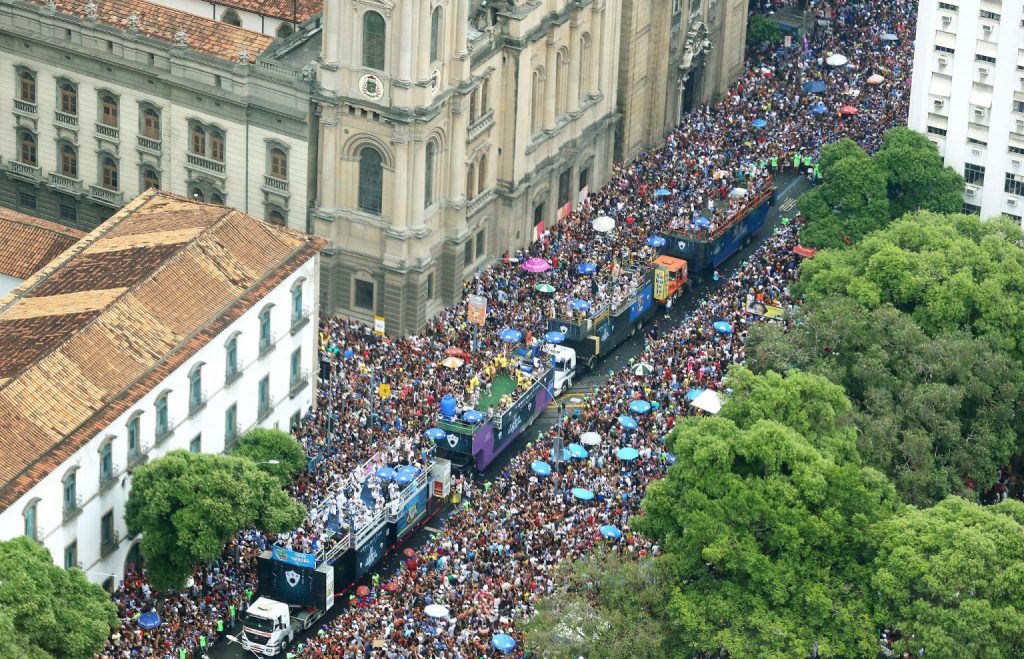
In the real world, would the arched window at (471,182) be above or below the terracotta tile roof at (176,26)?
below

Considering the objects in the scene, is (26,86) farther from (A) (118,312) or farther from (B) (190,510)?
(B) (190,510)

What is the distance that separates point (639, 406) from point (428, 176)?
803 inches

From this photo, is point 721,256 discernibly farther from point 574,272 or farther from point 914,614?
point 914,614

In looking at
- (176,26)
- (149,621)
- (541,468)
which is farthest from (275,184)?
(149,621)

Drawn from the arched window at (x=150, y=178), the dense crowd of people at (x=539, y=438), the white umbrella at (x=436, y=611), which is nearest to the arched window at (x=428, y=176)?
the dense crowd of people at (x=539, y=438)

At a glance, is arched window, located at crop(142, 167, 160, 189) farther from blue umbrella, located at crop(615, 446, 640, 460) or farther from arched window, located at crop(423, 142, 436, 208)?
blue umbrella, located at crop(615, 446, 640, 460)

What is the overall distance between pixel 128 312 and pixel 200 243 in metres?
7.77

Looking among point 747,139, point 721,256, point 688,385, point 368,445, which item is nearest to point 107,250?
point 368,445

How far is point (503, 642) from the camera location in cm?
13325

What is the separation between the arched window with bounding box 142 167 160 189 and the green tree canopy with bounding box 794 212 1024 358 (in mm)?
41247

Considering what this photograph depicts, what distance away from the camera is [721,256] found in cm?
17762

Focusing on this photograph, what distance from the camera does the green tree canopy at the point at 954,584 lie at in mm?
125625

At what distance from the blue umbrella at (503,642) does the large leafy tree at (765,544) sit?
8.84 metres

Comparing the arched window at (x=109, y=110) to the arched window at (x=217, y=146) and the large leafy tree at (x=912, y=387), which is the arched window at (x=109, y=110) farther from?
the large leafy tree at (x=912, y=387)
